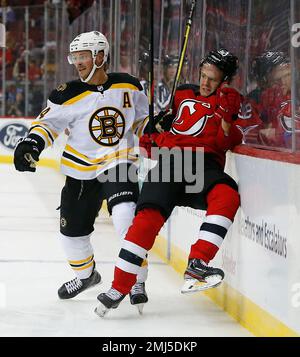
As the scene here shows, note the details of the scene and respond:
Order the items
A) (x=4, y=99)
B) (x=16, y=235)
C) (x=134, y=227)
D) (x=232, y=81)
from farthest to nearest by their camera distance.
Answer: (x=4, y=99)
(x=16, y=235)
(x=232, y=81)
(x=134, y=227)

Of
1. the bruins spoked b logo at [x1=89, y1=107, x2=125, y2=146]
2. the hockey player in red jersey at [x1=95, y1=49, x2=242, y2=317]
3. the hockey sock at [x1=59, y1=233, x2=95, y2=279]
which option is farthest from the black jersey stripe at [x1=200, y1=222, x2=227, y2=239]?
the hockey sock at [x1=59, y1=233, x2=95, y2=279]

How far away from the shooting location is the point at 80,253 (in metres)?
3.97

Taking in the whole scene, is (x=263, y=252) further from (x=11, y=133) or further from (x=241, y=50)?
(x=11, y=133)

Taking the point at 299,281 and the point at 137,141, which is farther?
the point at 137,141

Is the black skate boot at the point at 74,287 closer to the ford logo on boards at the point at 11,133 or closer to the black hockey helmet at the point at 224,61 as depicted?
the black hockey helmet at the point at 224,61

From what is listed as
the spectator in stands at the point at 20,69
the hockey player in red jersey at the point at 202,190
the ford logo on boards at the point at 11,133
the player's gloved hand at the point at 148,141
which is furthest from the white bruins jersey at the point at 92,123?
the spectator in stands at the point at 20,69

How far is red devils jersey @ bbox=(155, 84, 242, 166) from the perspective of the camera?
11.7 feet

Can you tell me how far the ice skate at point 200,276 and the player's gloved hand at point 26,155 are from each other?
2.73 ft

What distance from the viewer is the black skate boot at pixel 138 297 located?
3.69 metres

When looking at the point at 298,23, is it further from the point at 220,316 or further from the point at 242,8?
the point at 220,316

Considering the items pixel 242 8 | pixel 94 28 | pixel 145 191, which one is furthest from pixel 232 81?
pixel 94 28

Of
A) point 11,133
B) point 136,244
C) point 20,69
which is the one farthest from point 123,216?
point 20,69
